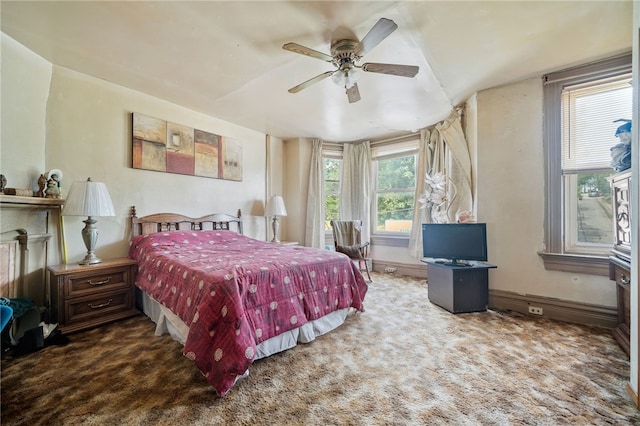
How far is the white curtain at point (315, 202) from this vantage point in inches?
187

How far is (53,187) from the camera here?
2375 mm

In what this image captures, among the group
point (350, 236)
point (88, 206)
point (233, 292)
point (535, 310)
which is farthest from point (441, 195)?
point (88, 206)

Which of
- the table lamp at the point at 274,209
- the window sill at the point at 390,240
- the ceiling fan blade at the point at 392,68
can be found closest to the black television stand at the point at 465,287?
the window sill at the point at 390,240

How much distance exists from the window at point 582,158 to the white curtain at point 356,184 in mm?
2694

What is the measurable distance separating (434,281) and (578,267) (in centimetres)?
130

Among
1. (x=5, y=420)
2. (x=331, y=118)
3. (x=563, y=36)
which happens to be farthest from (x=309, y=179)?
(x=5, y=420)

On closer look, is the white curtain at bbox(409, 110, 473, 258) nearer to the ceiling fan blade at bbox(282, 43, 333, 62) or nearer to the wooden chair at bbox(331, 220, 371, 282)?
the wooden chair at bbox(331, 220, 371, 282)

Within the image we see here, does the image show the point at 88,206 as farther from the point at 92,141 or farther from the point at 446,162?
the point at 446,162

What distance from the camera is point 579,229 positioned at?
2.56 meters

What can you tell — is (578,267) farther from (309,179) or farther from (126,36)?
(126,36)

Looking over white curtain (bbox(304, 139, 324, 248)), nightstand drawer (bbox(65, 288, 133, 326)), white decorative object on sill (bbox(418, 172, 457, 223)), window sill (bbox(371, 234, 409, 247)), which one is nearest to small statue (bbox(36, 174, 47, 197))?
nightstand drawer (bbox(65, 288, 133, 326))

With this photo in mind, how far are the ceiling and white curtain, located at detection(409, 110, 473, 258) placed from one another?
53cm

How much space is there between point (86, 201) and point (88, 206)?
51 millimetres

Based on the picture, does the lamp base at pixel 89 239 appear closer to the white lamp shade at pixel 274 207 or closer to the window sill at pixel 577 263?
the white lamp shade at pixel 274 207
